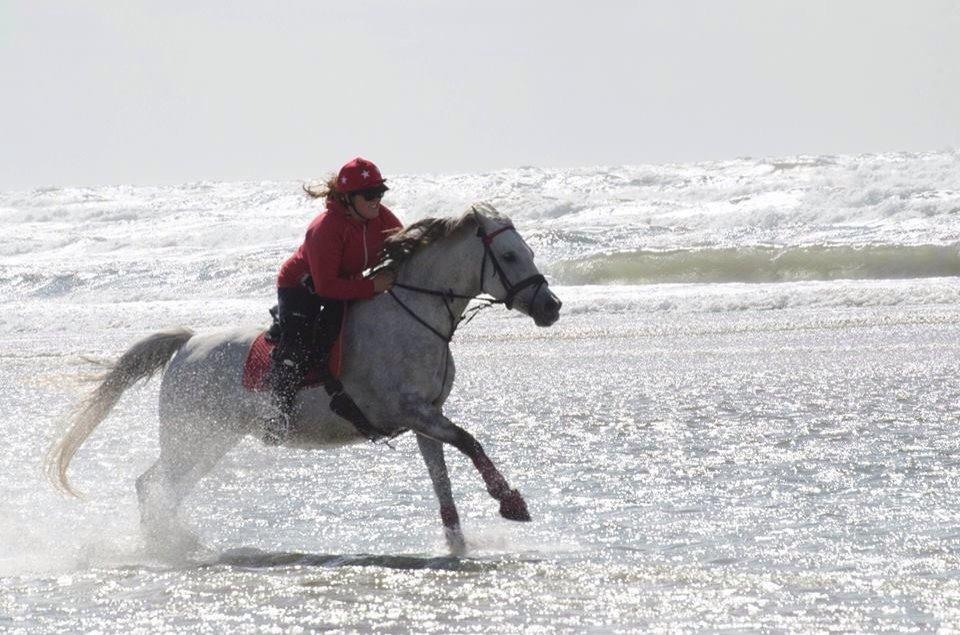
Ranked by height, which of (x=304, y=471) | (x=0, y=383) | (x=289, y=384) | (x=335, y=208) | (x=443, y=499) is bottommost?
(x=0, y=383)

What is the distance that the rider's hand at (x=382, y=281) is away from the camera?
329 inches

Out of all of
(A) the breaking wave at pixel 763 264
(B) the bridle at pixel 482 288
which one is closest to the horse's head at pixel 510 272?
(B) the bridle at pixel 482 288

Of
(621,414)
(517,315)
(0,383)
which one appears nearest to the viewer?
(621,414)

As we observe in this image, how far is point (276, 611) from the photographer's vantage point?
261 inches

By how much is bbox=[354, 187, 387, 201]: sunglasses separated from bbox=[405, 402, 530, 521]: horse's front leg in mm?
1233

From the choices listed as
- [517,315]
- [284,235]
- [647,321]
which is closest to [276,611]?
[647,321]

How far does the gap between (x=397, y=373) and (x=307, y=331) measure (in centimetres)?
64

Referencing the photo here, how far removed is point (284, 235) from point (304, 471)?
44224 mm

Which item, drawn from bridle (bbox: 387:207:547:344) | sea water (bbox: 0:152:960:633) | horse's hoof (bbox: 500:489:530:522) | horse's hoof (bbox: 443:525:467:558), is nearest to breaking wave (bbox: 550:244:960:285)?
sea water (bbox: 0:152:960:633)

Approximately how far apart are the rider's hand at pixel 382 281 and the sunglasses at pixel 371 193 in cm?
44

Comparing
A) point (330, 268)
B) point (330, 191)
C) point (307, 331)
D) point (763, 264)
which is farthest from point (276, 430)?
point (763, 264)

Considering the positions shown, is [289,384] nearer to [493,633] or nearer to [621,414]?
[493,633]

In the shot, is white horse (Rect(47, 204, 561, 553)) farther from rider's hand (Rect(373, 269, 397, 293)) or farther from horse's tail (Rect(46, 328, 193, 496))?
horse's tail (Rect(46, 328, 193, 496))

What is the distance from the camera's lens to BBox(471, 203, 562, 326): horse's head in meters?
7.80
